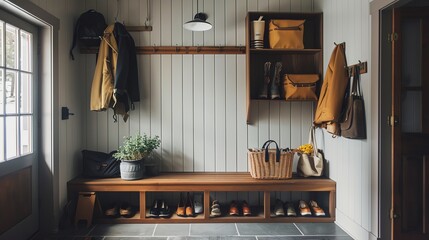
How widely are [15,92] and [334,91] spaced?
248 centimetres

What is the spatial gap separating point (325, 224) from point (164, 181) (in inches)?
60.9

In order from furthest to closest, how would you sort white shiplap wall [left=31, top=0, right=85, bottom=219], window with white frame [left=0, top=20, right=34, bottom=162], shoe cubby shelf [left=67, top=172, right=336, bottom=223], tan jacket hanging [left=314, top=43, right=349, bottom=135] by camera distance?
shoe cubby shelf [left=67, top=172, right=336, bottom=223] < white shiplap wall [left=31, top=0, right=85, bottom=219] < tan jacket hanging [left=314, top=43, right=349, bottom=135] < window with white frame [left=0, top=20, right=34, bottom=162]

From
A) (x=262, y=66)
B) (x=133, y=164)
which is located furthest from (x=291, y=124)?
(x=133, y=164)

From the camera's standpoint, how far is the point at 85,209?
9.91ft

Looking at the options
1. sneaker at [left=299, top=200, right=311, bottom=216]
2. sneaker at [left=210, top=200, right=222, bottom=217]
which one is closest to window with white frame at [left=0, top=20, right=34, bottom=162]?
sneaker at [left=210, top=200, right=222, bottom=217]

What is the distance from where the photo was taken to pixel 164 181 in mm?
3107

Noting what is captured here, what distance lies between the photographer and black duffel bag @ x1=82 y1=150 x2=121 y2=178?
10.7ft

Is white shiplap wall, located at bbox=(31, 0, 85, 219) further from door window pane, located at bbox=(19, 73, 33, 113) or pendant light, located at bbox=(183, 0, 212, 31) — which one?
pendant light, located at bbox=(183, 0, 212, 31)

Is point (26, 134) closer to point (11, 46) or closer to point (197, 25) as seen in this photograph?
point (11, 46)

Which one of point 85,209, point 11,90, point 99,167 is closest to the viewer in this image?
point 11,90

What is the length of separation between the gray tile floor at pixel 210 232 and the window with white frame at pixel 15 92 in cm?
86
